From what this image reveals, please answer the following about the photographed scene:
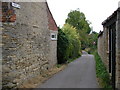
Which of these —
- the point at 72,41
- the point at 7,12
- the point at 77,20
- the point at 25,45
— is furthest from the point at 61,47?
the point at 77,20

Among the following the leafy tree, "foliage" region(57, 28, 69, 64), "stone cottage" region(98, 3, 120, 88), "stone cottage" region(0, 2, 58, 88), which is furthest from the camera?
the leafy tree

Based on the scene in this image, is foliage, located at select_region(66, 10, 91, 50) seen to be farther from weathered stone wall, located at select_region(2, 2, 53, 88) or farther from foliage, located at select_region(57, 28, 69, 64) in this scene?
weathered stone wall, located at select_region(2, 2, 53, 88)

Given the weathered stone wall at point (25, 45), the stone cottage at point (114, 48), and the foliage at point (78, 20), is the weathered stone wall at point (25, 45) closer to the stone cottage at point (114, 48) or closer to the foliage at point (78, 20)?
the stone cottage at point (114, 48)

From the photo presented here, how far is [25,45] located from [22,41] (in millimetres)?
456

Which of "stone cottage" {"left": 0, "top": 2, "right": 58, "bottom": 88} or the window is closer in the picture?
"stone cottage" {"left": 0, "top": 2, "right": 58, "bottom": 88}

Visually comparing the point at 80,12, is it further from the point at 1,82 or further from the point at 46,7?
the point at 1,82

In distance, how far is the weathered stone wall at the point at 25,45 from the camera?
9159 mm

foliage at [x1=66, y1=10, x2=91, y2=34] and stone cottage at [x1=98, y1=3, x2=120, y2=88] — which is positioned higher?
foliage at [x1=66, y1=10, x2=91, y2=34]

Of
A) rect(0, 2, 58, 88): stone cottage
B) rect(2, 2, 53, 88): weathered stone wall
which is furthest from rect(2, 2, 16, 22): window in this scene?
rect(2, 2, 53, 88): weathered stone wall

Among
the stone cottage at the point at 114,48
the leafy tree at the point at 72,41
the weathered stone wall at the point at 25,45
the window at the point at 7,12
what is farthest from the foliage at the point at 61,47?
the window at the point at 7,12

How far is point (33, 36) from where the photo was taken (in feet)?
40.3

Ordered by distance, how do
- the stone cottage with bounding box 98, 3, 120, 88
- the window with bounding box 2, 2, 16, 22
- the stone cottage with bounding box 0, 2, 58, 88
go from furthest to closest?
the window with bounding box 2, 2, 16, 22 < the stone cottage with bounding box 0, 2, 58, 88 < the stone cottage with bounding box 98, 3, 120, 88

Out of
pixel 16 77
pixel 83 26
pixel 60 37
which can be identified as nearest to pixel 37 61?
pixel 16 77

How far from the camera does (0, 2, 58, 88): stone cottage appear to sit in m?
9.14
